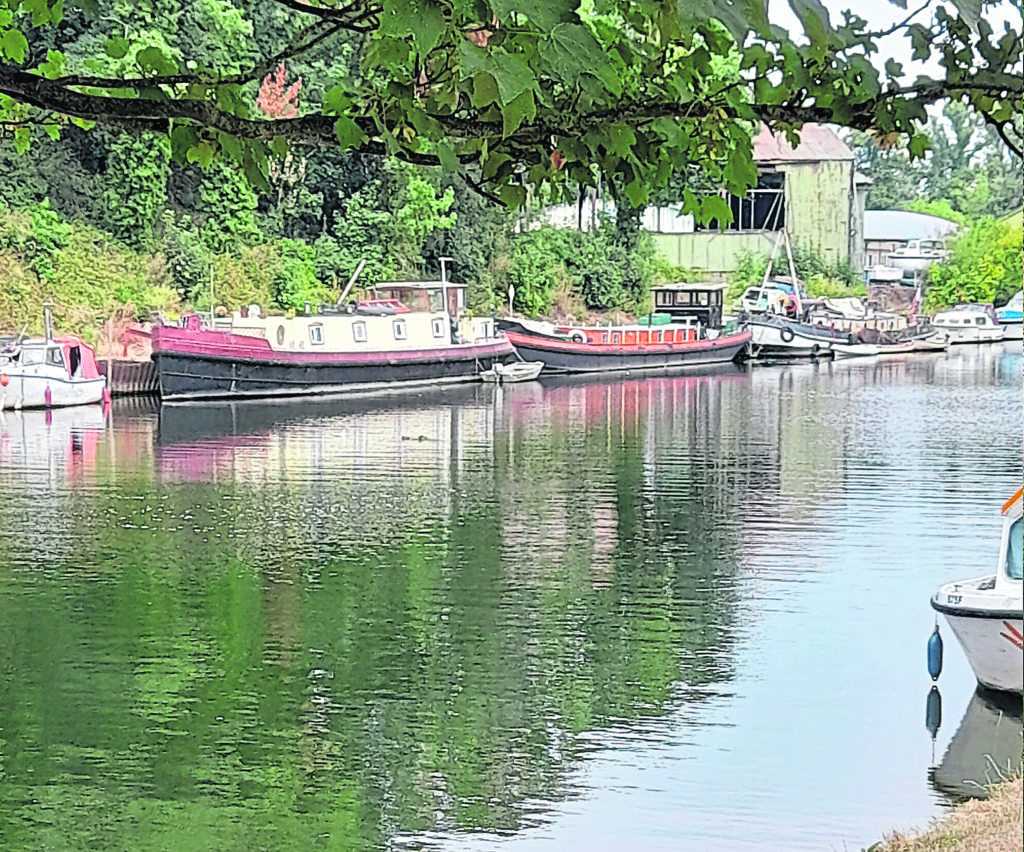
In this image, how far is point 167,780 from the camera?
9211 mm

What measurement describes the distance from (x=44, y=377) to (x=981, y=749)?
24499mm

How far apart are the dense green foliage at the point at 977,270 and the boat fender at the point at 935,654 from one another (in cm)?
5518

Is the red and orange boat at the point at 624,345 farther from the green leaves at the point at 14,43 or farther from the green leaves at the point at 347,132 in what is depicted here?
the green leaves at the point at 347,132

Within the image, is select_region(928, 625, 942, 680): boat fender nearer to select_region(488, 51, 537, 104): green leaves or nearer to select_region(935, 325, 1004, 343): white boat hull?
select_region(488, 51, 537, 104): green leaves

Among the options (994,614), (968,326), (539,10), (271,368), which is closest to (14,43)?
(539,10)

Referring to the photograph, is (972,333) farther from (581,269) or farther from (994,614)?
(994,614)

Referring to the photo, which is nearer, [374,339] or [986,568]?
[986,568]

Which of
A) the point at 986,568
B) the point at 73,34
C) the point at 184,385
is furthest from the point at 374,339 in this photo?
the point at 986,568

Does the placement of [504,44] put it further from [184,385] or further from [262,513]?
[184,385]

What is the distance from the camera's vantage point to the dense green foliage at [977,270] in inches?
2542

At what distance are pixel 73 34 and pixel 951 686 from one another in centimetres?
3189

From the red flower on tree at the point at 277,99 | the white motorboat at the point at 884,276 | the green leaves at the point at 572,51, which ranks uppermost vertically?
the red flower on tree at the point at 277,99

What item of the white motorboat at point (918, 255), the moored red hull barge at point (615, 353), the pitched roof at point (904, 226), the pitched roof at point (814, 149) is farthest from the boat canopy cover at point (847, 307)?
the pitched roof at point (904, 226)

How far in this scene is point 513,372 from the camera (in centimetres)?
4053
